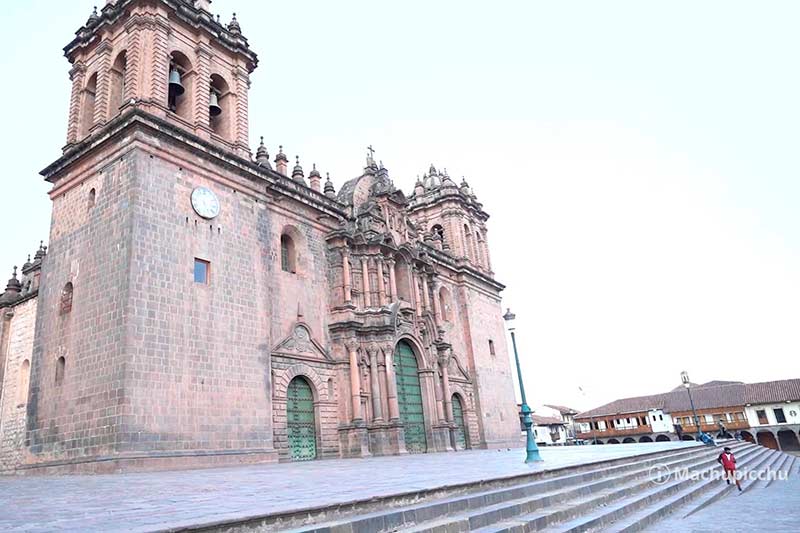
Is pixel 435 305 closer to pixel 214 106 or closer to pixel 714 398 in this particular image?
pixel 214 106

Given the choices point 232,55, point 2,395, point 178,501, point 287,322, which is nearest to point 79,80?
point 232,55

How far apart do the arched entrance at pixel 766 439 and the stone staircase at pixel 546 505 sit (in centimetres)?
4542

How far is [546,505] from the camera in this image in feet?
21.2

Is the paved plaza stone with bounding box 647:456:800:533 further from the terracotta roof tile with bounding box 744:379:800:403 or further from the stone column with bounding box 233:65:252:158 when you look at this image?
the terracotta roof tile with bounding box 744:379:800:403

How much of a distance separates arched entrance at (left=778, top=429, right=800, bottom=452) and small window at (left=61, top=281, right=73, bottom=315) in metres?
54.9

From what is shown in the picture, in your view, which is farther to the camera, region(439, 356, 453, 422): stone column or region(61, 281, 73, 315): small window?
region(439, 356, 453, 422): stone column

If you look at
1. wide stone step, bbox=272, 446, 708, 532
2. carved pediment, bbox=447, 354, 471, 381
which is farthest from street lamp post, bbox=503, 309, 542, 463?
carved pediment, bbox=447, 354, 471, 381

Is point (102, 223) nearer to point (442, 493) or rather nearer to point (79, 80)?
point (79, 80)

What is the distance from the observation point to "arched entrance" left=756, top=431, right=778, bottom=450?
47.0 m

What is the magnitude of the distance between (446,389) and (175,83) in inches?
601

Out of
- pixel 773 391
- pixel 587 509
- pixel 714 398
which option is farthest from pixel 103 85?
pixel 773 391

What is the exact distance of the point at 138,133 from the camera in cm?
1388

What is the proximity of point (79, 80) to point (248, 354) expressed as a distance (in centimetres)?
1063

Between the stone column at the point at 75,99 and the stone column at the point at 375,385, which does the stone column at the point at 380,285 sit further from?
the stone column at the point at 75,99
